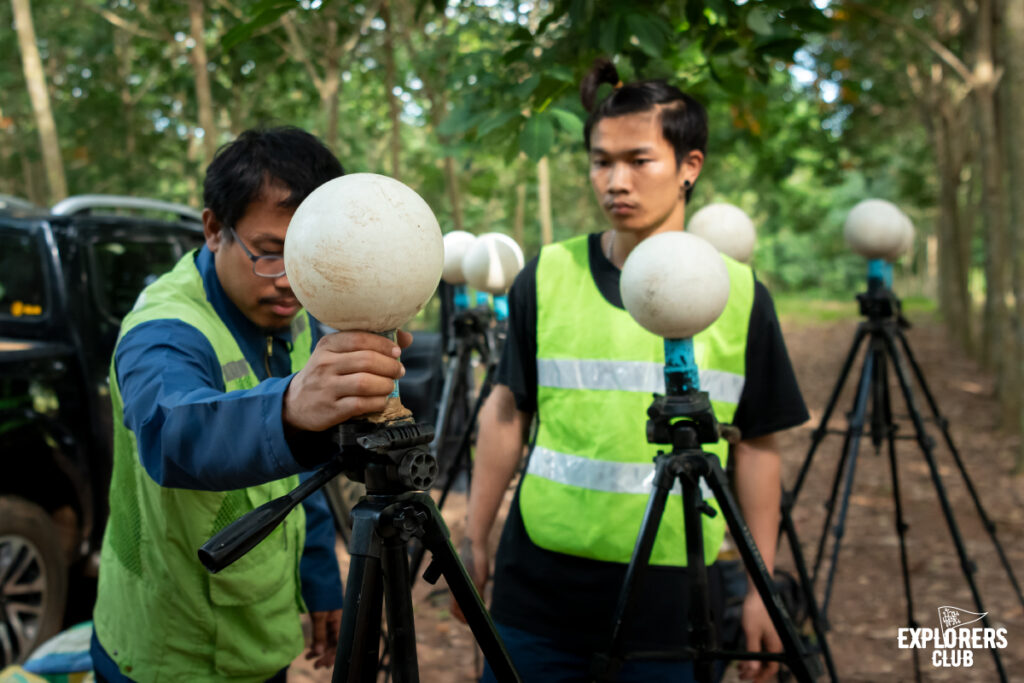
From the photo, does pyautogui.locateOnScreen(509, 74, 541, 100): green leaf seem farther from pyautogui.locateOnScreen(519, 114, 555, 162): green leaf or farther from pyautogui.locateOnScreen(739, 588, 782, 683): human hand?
pyautogui.locateOnScreen(739, 588, 782, 683): human hand

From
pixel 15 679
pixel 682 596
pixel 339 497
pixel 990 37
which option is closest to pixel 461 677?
pixel 339 497

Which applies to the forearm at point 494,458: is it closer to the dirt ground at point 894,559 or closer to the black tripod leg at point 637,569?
the black tripod leg at point 637,569

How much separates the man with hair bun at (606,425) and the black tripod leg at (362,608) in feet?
3.19

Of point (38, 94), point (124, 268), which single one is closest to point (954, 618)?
point (124, 268)

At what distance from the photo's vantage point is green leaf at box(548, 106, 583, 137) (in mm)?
2539

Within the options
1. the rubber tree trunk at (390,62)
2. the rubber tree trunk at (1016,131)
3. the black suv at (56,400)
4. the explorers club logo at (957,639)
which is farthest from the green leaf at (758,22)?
the rubber tree trunk at (390,62)

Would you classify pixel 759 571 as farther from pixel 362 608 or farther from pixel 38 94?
pixel 38 94

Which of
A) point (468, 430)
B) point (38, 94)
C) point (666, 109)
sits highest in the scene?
point (38, 94)

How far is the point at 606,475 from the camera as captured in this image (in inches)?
79.3

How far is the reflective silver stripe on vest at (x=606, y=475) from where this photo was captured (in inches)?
78.8

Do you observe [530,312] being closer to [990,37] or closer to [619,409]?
[619,409]

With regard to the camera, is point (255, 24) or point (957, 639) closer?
point (255, 24)

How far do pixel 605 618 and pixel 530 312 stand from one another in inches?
31.3

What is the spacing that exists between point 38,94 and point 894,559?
330 inches
